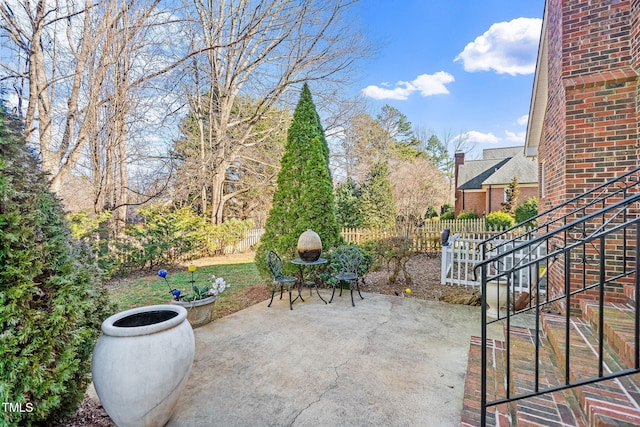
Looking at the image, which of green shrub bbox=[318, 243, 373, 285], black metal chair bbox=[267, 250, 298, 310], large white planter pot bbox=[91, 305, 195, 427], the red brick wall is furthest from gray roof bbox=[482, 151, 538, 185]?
large white planter pot bbox=[91, 305, 195, 427]

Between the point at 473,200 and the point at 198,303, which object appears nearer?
the point at 198,303

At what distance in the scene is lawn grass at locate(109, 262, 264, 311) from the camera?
5.41 meters

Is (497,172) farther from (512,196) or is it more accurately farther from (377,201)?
(377,201)

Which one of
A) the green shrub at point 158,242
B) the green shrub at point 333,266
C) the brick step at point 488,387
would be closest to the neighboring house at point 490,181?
the green shrub at point 333,266

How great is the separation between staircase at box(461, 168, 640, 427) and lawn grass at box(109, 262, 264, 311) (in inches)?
160

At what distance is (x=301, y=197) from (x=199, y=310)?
298cm

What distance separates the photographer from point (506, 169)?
1939 centimetres

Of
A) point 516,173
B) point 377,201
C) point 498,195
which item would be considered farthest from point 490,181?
point 377,201

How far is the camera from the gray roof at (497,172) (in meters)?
18.7

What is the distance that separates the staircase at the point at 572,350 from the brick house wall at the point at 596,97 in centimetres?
14

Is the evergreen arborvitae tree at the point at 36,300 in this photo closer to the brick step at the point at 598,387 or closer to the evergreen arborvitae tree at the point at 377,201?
the brick step at the point at 598,387

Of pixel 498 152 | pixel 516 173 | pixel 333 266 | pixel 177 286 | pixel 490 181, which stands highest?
pixel 498 152

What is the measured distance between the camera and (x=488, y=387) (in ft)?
8.04

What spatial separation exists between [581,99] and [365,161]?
12572 millimetres
